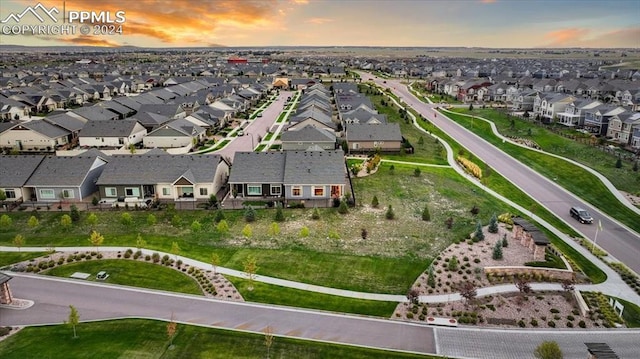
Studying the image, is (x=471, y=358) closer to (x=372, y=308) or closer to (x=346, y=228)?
(x=372, y=308)

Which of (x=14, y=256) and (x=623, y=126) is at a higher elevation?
(x=623, y=126)

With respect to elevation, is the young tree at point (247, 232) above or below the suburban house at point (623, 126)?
below

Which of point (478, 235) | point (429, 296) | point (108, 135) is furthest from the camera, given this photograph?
point (108, 135)

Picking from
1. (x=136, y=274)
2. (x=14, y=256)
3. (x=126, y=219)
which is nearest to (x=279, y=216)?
(x=126, y=219)

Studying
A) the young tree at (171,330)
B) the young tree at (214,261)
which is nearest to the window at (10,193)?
the young tree at (214,261)

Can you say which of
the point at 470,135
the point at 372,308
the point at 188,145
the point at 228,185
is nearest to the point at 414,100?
the point at 470,135

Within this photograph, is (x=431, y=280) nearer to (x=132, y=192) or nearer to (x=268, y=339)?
(x=268, y=339)

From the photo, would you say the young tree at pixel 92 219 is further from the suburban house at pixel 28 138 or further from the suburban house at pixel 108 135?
the suburban house at pixel 28 138
